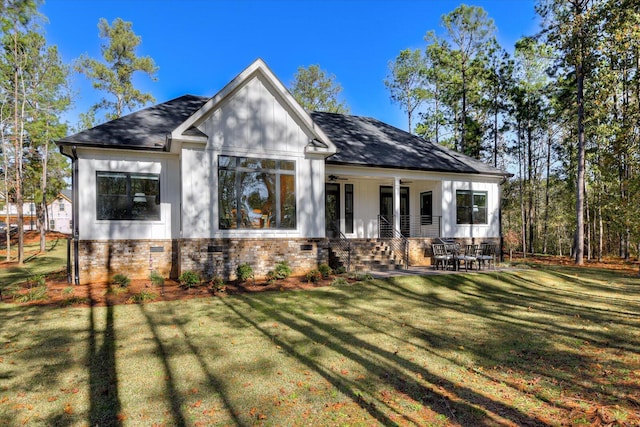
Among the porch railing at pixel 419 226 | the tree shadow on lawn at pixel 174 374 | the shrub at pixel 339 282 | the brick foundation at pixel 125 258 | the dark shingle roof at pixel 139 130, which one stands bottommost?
the tree shadow on lawn at pixel 174 374

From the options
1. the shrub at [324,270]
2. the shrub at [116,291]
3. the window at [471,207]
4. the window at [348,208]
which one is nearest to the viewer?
the shrub at [116,291]

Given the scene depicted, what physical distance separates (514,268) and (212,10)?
59.3 feet

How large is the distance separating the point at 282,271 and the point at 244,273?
116cm

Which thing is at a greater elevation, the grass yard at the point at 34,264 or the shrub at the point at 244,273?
the shrub at the point at 244,273

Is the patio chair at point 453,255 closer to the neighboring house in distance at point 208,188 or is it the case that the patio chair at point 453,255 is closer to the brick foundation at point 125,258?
the neighboring house in distance at point 208,188

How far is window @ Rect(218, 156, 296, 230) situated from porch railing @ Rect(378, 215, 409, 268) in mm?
4739

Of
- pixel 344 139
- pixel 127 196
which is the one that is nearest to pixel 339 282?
pixel 127 196

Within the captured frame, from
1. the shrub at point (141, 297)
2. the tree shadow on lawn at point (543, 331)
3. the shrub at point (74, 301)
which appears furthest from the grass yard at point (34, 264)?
the tree shadow on lawn at point (543, 331)

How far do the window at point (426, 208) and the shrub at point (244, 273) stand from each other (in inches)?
375

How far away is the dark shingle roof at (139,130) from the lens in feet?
35.2

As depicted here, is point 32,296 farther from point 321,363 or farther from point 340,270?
point 340,270

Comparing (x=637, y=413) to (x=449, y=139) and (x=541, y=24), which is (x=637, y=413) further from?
(x=449, y=139)

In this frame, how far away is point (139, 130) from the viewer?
11.9 metres

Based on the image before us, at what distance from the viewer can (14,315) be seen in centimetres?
723
